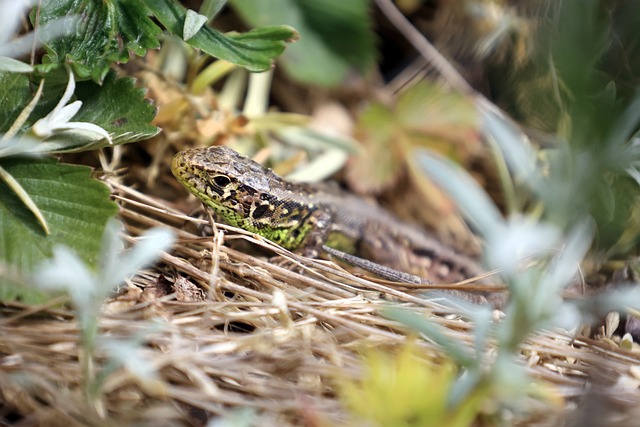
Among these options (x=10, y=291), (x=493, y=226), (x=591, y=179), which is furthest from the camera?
(x=10, y=291)

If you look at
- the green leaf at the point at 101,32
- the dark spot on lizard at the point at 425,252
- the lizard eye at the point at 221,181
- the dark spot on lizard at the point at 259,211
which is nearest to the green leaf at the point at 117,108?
the green leaf at the point at 101,32

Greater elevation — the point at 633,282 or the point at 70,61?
the point at 70,61

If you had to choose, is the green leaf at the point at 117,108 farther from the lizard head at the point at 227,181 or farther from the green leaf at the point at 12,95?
the lizard head at the point at 227,181

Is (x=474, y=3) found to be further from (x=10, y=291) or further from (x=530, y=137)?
(x=10, y=291)

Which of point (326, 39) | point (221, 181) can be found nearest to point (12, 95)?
point (221, 181)

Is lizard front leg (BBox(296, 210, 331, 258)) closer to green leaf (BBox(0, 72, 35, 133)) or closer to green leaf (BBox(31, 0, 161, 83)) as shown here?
green leaf (BBox(31, 0, 161, 83))

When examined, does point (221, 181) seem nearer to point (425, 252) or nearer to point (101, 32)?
point (101, 32)

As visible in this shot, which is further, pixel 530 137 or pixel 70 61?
pixel 530 137

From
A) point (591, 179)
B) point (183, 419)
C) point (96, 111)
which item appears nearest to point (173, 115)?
point (96, 111)
